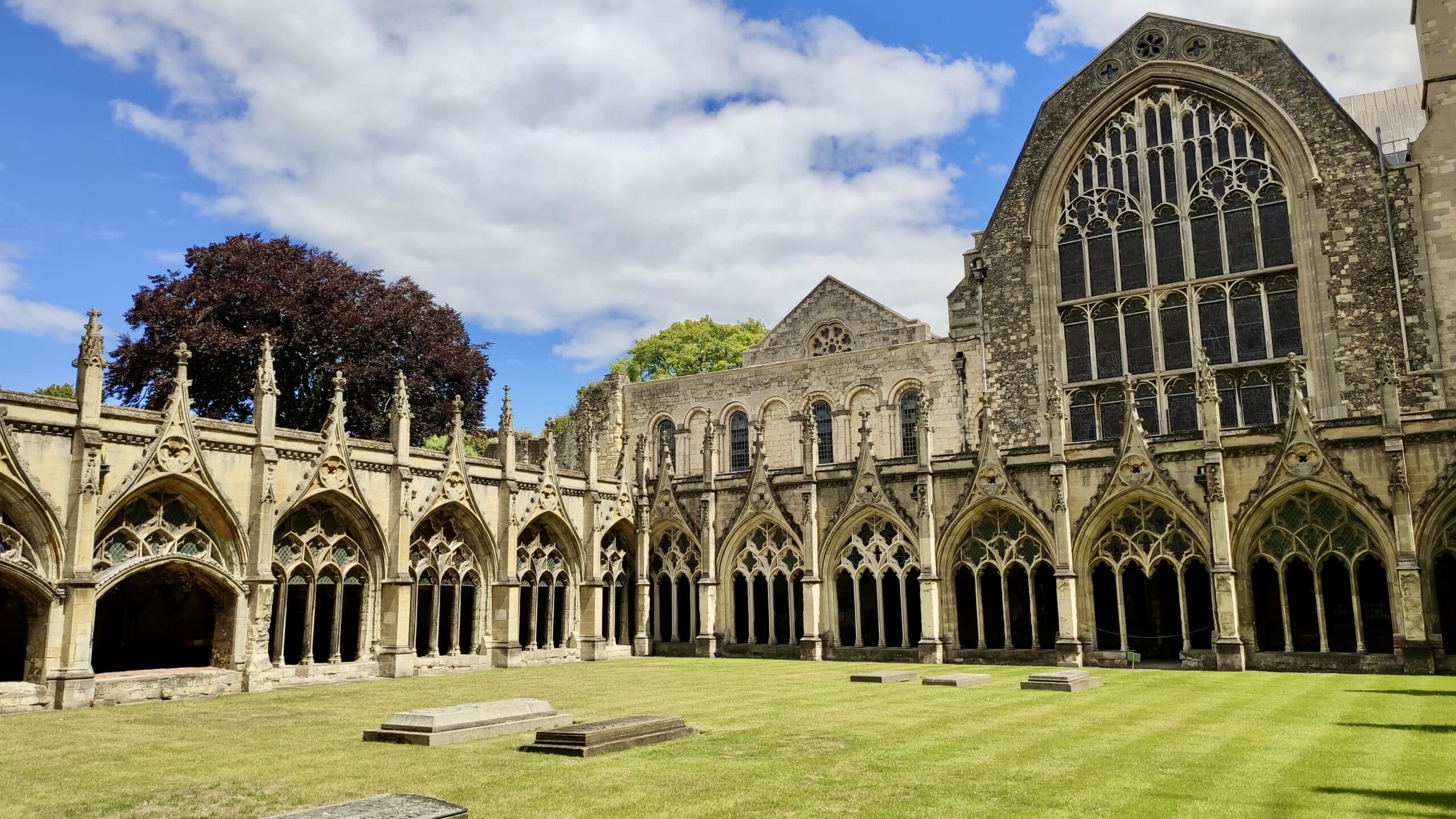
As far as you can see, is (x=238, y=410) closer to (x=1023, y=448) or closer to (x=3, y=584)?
(x=3, y=584)

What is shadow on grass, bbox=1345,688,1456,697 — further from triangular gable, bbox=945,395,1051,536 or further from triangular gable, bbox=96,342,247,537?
triangular gable, bbox=96,342,247,537

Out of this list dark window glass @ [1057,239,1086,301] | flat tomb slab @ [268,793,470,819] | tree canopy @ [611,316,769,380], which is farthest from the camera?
tree canopy @ [611,316,769,380]

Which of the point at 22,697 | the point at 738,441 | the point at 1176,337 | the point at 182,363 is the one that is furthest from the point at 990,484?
the point at 22,697

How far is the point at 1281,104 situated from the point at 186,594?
30514 millimetres

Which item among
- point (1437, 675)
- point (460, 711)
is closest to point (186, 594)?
point (460, 711)

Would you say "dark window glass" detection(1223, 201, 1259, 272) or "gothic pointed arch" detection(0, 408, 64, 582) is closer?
"gothic pointed arch" detection(0, 408, 64, 582)

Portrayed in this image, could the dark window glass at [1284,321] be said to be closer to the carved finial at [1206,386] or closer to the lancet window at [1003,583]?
the carved finial at [1206,386]

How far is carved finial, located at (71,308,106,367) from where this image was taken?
64.6 ft

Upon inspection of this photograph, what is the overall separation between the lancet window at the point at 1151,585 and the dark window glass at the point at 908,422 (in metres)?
9.00

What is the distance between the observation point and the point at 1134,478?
25.0m

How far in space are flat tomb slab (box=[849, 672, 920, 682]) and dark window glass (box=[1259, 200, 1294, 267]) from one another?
16.8m

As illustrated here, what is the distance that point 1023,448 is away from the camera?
26.7 meters

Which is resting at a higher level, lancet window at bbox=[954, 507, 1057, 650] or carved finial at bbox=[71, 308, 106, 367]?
carved finial at bbox=[71, 308, 106, 367]

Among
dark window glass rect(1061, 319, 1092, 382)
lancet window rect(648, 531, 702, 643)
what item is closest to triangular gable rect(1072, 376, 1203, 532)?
dark window glass rect(1061, 319, 1092, 382)
